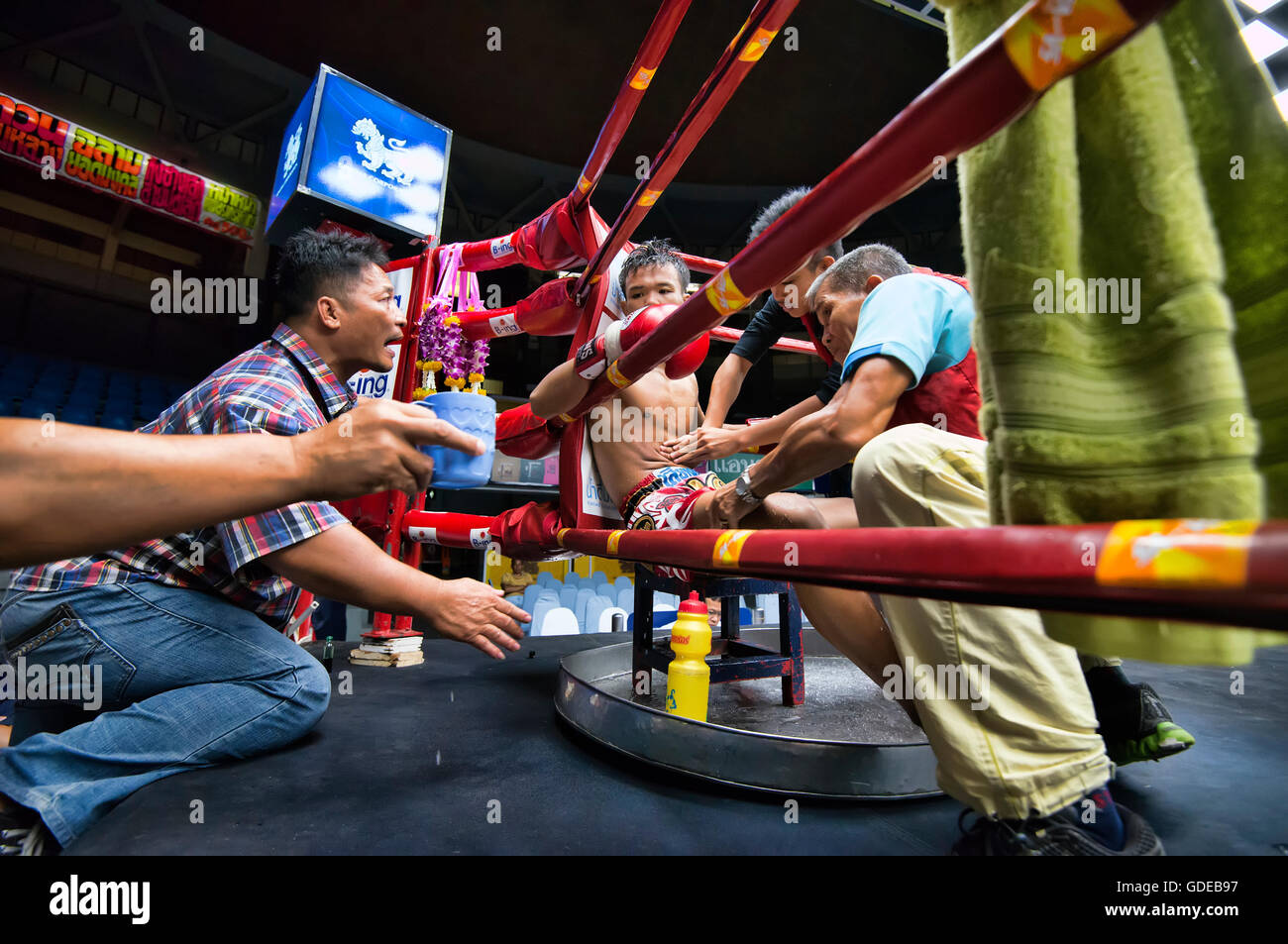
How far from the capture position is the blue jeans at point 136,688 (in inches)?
40.4

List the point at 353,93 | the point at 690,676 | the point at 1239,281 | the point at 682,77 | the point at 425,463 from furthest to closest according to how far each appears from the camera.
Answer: the point at 682,77
the point at 353,93
the point at 690,676
the point at 425,463
the point at 1239,281

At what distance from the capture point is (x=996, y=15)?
53cm

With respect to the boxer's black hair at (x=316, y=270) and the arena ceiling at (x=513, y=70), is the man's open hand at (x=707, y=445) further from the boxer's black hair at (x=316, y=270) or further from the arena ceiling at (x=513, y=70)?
the arena ceiling at (x=513, y=70)

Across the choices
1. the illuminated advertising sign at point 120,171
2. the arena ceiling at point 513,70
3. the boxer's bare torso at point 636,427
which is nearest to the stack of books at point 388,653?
the boxer's bare torso at point 636,427

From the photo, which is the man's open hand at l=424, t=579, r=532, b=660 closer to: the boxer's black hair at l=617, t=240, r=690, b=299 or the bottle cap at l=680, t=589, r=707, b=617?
the bottle cap at l=680, t=589, r=707, b=617

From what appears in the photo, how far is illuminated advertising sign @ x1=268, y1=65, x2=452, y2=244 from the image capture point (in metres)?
4.13

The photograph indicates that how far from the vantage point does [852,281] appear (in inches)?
50.9

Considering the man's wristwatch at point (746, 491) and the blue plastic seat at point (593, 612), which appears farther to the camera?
the blue plastic seat at point (593, 612)

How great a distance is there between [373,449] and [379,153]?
472cm

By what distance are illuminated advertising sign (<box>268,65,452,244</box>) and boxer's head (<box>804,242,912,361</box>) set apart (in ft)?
12.6

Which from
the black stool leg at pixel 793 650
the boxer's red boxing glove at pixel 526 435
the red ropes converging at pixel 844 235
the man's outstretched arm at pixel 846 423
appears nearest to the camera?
the red ropes converging at pixel 844 235
